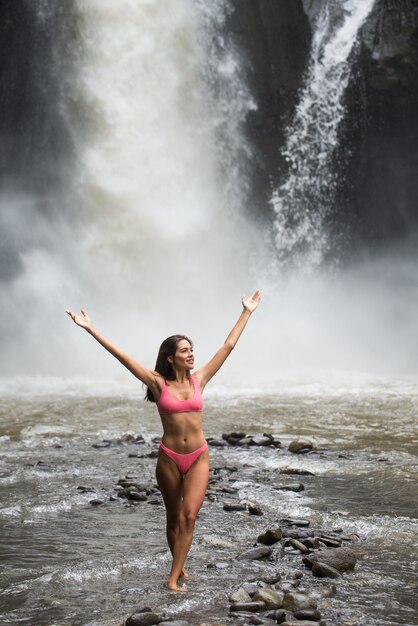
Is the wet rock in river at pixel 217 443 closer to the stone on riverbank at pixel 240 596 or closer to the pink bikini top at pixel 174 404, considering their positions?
the pink bikini top at pixel 174 404

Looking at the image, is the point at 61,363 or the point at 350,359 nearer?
the point at 61,363

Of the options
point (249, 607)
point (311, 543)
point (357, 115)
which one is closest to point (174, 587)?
point (249, 607)

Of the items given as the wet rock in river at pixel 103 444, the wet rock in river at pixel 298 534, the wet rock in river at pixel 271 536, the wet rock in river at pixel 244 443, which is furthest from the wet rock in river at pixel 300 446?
the wet rock in river at pixel 271 536

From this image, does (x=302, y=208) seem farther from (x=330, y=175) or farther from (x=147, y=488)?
(x=147, y=488)

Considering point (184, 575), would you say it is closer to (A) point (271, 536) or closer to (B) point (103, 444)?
(A) point (271, 536)

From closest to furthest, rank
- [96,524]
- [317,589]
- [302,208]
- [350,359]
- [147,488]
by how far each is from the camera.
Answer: [317,589]
[96,524]
[147,488]
[350,359]
[302,208]

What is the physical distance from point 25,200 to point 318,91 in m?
9.23

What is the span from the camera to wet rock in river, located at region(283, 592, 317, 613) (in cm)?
391

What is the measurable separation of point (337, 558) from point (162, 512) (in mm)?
1981

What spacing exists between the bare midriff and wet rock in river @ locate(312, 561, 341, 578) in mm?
968

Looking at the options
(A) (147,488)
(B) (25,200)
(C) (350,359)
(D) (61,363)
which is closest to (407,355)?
(C) (350,359)

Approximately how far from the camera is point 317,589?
4.27m

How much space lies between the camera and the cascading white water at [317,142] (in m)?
23.0

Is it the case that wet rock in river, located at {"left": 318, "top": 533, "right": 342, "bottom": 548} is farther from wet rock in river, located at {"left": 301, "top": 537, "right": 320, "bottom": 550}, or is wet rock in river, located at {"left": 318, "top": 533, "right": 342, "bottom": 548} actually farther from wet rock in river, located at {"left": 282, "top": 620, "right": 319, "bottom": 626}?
wet rock in river, located at {"left": 282, "top": 620, "right": 319, "bottom": 626}
